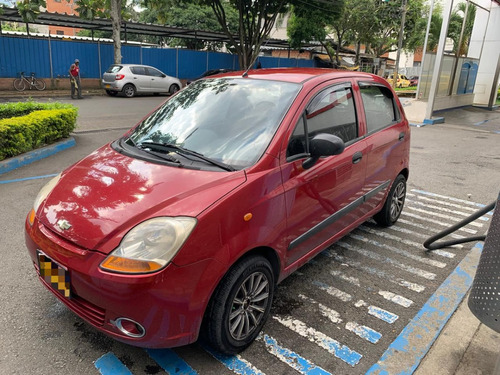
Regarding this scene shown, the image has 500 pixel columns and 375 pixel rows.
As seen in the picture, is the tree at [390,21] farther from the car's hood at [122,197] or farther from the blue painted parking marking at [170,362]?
the blue painted parking marking at [170,362]

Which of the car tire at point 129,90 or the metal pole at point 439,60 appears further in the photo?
the car tire at point 129,90

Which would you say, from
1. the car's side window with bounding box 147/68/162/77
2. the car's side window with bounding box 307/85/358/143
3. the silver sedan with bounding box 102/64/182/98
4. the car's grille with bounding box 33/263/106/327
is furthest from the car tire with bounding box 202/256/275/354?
the car's side window with bounding box 147/68/162/77

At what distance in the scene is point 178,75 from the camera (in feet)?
81.9

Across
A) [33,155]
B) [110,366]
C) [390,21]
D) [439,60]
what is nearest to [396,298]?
[110,366]

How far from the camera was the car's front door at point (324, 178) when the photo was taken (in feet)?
9.13

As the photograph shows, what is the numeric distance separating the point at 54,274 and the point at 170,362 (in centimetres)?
89

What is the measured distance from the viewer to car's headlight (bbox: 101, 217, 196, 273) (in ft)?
6.77

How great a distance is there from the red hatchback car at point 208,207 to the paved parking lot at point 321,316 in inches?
13.0

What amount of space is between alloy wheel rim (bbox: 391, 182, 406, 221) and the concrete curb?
18.5 ft

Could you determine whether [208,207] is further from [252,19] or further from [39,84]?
[252,19]

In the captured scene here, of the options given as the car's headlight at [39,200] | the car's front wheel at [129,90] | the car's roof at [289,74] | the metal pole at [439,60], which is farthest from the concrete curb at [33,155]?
the metal pole at [439,60]

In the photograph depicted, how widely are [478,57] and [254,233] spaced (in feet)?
67.6

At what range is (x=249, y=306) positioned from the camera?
8.34ft

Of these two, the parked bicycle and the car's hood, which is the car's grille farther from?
the parked bicycle
